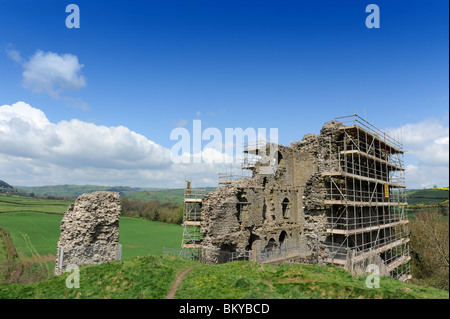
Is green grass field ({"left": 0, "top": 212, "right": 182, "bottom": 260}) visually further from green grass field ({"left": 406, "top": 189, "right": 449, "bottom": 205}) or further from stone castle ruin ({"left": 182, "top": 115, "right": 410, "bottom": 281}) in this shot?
green grass field ({"left": 406, "top": 189, "right": 449, "bottom": 205})

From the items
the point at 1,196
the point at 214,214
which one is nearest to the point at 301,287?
the point at 214,214

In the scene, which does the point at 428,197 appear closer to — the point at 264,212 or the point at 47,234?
the point at 264,212

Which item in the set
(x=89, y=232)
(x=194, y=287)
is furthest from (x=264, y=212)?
(x=89, y=232)

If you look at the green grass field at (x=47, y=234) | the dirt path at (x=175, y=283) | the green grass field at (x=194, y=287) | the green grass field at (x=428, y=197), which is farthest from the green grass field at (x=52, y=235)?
the green grass field at (x=428, y=197)

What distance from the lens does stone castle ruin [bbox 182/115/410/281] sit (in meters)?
17.4

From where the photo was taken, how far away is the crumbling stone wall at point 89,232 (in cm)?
1277

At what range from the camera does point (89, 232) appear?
13172 millimetres

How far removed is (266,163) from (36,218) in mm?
44853

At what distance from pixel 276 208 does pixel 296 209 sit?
2.85 m
